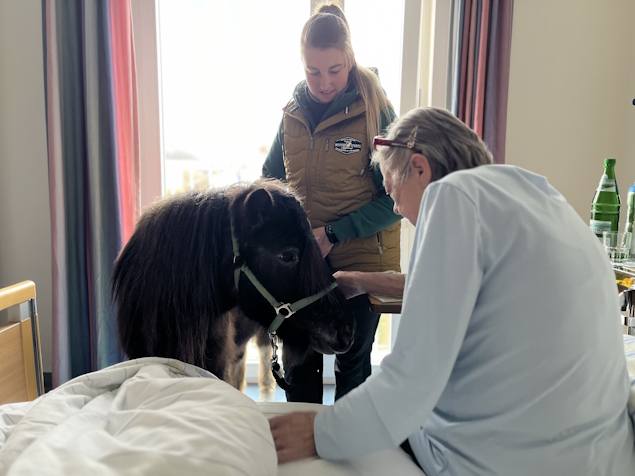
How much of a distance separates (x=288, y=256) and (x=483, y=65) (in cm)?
167

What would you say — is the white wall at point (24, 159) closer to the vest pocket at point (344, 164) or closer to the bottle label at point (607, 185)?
the vest pocket at point (344, 164)

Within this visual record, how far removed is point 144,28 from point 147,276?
6.08ft

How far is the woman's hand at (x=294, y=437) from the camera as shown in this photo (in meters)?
0.74

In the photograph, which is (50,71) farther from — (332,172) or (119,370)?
(119,370)

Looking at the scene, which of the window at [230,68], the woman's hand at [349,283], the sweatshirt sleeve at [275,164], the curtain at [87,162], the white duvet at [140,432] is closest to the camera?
the white duvet at [140,432]

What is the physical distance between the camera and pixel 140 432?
1.99 ft

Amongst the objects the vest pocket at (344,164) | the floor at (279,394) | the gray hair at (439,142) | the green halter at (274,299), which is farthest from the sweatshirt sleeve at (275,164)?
the floor at (279,394)

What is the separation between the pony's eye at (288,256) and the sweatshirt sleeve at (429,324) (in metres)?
0.48

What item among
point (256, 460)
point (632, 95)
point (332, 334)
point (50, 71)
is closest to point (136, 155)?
point (50, 71)

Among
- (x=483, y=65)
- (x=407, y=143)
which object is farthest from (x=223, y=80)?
(x=407, y=143)

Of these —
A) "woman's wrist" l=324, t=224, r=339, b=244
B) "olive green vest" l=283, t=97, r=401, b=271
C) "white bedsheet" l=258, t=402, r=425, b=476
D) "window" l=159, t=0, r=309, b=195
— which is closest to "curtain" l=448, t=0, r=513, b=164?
"window" l=159, t=0, r=309, b=195

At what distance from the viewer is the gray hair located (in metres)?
0.82

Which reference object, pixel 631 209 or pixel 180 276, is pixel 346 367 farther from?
pixel 631 209

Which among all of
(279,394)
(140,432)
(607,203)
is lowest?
(279,394)
